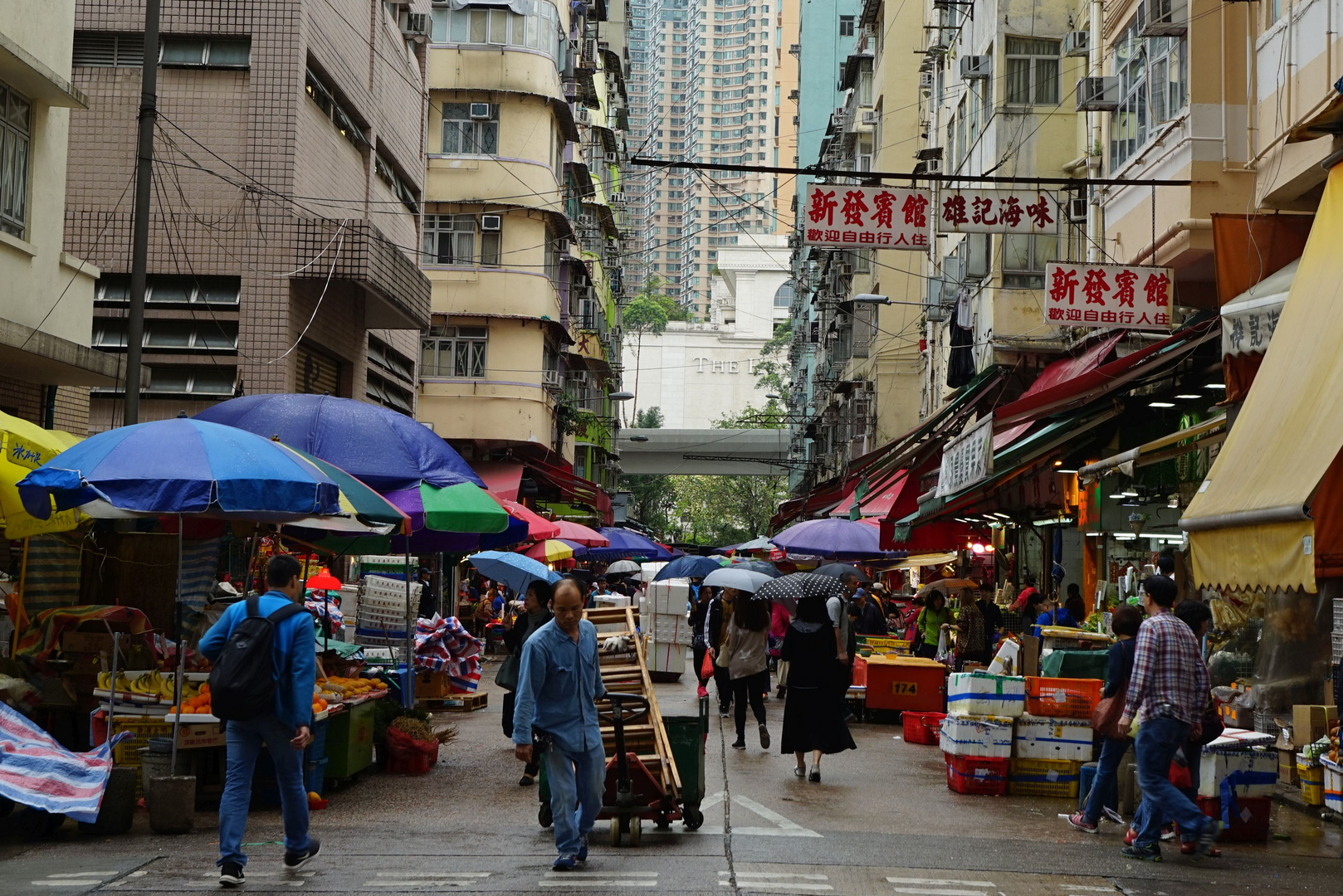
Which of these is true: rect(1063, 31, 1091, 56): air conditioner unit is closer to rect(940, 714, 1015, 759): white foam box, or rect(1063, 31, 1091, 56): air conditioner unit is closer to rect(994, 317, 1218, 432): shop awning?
rect(994, 317, 1218, 432): shop awning

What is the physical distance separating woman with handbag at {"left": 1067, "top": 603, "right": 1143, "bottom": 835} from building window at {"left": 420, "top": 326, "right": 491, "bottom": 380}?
1159 inches

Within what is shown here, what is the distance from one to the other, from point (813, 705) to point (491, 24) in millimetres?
28983

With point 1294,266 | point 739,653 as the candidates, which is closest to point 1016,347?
point 739,653

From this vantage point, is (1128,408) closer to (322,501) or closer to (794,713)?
(794,713)

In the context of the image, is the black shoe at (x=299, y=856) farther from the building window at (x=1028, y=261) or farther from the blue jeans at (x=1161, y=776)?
the building window at (x=1028, y=261)

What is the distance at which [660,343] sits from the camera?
414ft

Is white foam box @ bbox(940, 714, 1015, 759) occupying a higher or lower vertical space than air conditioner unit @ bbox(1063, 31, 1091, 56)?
lower

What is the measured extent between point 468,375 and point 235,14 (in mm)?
17704

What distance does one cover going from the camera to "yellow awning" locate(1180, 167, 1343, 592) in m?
7.48

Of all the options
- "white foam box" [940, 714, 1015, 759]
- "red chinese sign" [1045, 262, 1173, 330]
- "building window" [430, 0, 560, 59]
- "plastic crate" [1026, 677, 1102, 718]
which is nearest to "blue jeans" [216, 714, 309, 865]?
"white foam box" [940, 714, 1015, 759]

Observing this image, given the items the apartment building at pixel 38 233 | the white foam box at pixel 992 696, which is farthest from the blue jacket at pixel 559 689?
the apartment building at pixel 38 233

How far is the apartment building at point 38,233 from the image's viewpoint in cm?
1454

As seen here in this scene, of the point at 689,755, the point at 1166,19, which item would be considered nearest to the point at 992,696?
the point at 689,755

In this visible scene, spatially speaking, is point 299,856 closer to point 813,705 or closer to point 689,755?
point 689,755
